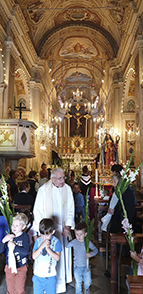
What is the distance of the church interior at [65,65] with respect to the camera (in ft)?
28.7

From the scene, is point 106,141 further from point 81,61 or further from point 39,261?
point 81,61

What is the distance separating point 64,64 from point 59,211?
18.4m

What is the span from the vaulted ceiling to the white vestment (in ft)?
32.6

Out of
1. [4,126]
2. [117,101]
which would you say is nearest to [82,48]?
[117,101]

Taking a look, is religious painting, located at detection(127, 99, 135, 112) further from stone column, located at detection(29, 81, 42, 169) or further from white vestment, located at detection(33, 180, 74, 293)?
white vestment, located at detection(33, 180, 74, 293)

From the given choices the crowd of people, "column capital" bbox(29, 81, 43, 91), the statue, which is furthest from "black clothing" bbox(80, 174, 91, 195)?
"column capital" bbox(29, 81, 43, 91)

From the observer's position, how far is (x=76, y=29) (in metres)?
15.2

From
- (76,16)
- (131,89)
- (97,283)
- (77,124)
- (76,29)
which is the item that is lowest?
(97,283)

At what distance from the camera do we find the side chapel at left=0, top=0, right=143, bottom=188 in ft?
28.8

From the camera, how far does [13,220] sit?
261 cm

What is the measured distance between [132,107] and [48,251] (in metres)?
11.5

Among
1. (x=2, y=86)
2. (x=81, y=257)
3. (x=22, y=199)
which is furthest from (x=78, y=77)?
(x=81, y=257)

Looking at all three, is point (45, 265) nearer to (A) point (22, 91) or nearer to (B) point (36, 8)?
(A) point (22, 91)

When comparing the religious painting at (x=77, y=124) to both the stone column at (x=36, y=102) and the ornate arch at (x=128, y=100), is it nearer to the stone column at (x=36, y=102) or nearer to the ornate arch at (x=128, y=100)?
the stone column at (x=36, y=102)
